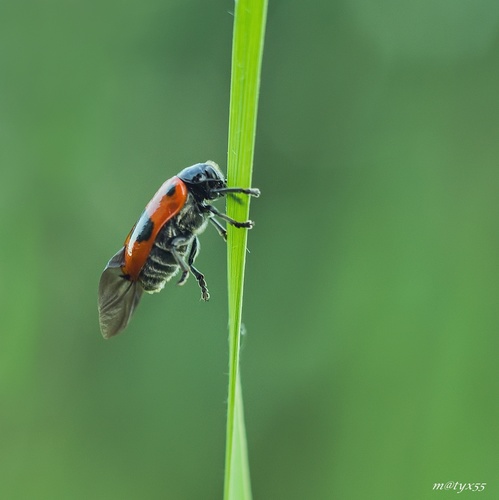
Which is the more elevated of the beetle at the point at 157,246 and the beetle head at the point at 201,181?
the beetle head at the point at 201,181

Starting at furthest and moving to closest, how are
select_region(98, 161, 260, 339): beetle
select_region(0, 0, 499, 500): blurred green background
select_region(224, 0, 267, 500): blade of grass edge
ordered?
1. select_region(0, 0, 499, 500): blurred green background
2. select_region(98, 161, 260, 339): beetle
3. select_region(224, 0, 267, 500): blade of grass edge

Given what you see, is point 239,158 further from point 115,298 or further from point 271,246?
point 271,246

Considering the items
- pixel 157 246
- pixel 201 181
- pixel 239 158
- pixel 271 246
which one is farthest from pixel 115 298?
pixel 271 246

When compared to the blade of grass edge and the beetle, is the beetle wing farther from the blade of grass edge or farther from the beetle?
the blade of grass edge

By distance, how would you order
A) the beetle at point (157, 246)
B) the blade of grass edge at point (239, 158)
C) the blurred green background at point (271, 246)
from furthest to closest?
the blurred green background at point (271, 246), the beetle at point (157, 246), the blade of grass edge at point (239, 158)

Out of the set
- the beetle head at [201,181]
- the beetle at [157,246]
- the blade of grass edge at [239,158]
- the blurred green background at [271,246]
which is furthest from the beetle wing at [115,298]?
the blurred green background at [271,246]

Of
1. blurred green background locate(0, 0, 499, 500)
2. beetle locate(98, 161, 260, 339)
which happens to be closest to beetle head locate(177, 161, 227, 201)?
beetle locate(98, 161, 260, 339)

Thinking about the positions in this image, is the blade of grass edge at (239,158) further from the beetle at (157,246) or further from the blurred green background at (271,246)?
the blurred green background at (271,246)
